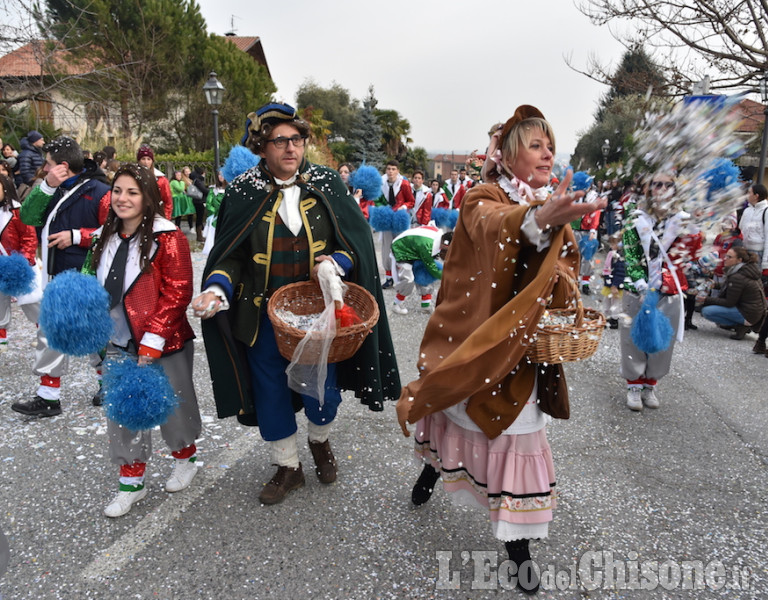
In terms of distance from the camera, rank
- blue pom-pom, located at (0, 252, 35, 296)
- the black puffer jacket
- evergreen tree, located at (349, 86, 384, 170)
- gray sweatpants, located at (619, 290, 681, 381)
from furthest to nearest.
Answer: evergreen tree, located at (349, 86, 384, 170) → the black puffer jacket → gray sweatpants, located at (619, 290, 681, 381) → blue pom-pom, located at (0, 252, 35, 296)

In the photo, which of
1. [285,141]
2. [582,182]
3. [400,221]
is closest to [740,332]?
[582,182]

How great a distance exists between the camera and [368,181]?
26.2 feet

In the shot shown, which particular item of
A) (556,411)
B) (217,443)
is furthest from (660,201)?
(217,443)

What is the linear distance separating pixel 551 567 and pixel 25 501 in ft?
9.49

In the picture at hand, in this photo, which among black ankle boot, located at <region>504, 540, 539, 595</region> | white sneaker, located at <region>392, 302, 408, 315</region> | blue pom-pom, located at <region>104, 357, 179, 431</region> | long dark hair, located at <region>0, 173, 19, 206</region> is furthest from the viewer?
white sneaker, located at <region>392, 302, 408, 315</region>

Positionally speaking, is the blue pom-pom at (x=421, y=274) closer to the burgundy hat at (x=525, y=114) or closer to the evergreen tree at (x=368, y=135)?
the burgundy hat at (x=525, y=114)

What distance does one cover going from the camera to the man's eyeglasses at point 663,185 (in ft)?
8.43

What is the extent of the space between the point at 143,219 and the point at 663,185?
2.64 meters

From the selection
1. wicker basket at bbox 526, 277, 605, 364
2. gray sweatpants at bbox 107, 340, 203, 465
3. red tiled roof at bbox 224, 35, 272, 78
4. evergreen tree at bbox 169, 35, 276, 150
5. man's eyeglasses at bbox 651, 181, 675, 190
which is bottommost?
gray sweatpants at bbox 107, 340, 203, 465

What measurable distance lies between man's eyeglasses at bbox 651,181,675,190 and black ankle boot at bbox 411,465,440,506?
73.0 inches

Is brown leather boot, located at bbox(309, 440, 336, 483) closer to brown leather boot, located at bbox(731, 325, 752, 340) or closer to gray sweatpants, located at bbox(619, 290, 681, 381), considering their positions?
gray sweatpants, located at bbox(619, 290, 681, 381)

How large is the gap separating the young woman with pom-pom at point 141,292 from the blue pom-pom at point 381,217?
5.28 m

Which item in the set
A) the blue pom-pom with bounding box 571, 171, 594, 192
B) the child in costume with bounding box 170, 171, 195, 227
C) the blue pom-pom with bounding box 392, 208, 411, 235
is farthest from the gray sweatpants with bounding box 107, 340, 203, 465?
the child in costume with bounding box 170, 171, 195, 227

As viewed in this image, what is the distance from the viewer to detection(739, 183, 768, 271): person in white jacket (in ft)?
25.4
